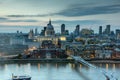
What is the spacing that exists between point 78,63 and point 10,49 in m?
6.84

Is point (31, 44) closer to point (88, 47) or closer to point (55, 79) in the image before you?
point (88, 47)

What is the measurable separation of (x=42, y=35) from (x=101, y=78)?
902 inches

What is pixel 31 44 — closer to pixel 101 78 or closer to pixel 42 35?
pixel 42 35

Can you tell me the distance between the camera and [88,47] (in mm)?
24766

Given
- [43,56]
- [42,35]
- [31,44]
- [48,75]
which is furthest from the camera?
[42,35]

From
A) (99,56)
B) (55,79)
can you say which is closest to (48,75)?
(55,79)

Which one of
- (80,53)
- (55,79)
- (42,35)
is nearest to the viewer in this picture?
(55,79)

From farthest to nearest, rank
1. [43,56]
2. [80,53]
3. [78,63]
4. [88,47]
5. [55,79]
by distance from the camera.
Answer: [88,47]
[80,53]
[43,56]
[78,63]
[55,79]

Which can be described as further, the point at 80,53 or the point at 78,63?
the point at 80,53

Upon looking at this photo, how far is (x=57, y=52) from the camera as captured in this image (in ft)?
Result: 71.1

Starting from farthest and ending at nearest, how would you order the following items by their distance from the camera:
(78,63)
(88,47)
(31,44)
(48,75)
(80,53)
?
(31,44), (88,47), (80,53), (78,63), (48,75)

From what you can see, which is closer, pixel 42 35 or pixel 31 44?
pixel 31 44

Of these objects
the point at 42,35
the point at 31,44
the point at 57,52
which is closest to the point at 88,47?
the point at 57,52

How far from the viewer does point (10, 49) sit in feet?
78.4
